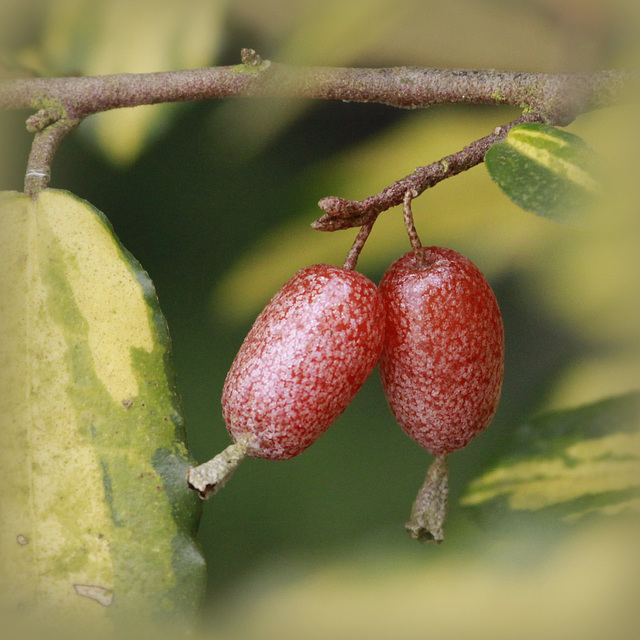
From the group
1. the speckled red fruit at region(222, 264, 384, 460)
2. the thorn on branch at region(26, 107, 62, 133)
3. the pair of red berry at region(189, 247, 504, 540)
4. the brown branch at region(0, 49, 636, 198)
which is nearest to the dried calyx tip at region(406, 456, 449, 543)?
the pair of red berry at region(189, 247, 504, 540)

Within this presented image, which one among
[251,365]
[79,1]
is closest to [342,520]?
[251,365]

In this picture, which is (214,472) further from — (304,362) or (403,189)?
(403,189)

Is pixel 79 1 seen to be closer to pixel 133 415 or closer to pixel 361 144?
pixel 361 144

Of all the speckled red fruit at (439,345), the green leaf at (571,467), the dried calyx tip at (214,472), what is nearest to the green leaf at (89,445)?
the dried calyx tip at (214,472)

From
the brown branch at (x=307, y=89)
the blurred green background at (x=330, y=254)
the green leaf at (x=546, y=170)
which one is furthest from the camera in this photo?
the blurred green background at (x=330, y=254)

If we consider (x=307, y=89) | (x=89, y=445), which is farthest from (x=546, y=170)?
(x=89, y=445)

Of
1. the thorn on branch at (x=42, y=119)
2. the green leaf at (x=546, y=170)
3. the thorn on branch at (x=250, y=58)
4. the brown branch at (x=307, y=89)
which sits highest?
the thorn on branch at (x=250, y=58)

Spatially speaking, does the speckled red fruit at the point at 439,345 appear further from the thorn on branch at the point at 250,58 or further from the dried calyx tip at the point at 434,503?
the thorn on branch at the point at 250,58

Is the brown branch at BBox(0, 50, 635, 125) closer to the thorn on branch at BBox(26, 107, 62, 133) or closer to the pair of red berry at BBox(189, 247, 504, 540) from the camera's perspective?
the thorn on branch at BBox(26, 107, 62, 133)
